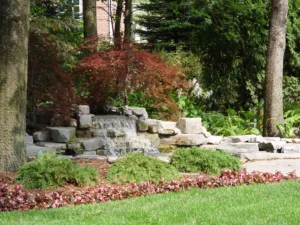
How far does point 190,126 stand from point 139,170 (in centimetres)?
493

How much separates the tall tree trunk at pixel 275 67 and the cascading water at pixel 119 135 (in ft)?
9.58

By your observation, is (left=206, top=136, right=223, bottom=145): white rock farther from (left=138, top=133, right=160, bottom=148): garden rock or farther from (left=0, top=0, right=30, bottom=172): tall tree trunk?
(left=0, top=0, right=30, bottom=172): tall tree trunk

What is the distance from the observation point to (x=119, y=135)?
12109mm

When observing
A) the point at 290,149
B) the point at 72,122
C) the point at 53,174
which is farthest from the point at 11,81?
the point at 290,149

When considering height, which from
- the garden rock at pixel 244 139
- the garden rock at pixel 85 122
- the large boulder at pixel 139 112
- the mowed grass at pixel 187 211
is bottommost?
the mowed grass at pixel 187 211

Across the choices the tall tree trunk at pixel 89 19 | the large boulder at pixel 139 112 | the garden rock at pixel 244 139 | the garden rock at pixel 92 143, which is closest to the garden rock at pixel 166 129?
the large boulder at pixel 139 112

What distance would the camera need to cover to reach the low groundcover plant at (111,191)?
21.8 feet

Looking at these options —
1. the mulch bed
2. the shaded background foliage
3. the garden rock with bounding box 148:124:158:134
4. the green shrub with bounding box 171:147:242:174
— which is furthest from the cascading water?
the shaded background foliage

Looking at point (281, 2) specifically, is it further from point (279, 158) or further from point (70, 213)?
point (70, 213)

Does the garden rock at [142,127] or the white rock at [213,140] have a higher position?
the garden rock at [142,127]

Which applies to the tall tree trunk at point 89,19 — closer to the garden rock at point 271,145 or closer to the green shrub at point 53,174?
the garden rock at point 271,145

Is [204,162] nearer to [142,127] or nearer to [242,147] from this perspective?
[242,147]

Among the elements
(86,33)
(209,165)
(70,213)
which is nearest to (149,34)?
(86,33)

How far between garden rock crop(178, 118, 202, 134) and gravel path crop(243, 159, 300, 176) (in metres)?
2.71
